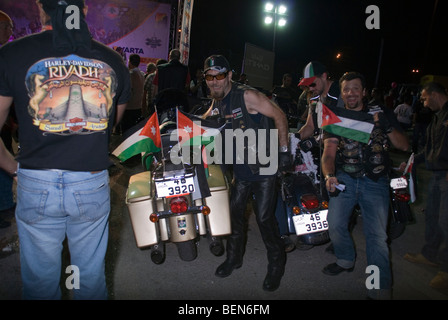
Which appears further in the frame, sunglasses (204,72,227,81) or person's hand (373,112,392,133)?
sunglasses (204,72,227,81)

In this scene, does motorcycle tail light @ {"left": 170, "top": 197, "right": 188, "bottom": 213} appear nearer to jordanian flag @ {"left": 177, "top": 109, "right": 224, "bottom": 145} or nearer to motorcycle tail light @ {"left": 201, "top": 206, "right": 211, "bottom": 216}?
motorcycle tail light @ {"left": 201, "top": 206, "right": 211, "bottom": 216}

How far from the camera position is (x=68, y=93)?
2020 mm

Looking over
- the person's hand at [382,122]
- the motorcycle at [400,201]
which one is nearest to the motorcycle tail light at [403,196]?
the motorcycle at [400,201]

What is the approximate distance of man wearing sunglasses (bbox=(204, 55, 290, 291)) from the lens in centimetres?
342

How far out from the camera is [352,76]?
135 inches

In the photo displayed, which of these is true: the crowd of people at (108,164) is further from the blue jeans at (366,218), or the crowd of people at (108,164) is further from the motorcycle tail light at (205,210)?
the motorcycle tail light at (205,210)

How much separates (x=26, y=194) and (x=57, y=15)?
3.49ft

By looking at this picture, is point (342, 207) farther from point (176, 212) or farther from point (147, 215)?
point (147, 215)

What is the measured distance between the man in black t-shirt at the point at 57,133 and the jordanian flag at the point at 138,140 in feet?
3.27

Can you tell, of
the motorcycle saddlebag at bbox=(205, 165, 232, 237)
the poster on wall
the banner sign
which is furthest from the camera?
the poster on wall

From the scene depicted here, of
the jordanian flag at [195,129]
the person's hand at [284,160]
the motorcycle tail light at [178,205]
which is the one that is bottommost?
the motorcycle tail light at [178,205]

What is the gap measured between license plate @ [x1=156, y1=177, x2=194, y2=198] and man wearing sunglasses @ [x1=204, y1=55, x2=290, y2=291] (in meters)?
0.57

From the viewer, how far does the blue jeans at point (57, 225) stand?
6.65ft

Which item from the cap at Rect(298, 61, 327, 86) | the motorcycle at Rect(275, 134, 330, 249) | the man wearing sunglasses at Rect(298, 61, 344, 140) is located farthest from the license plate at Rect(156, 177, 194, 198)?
the cap at Rect(298, 61, 327, 86)
